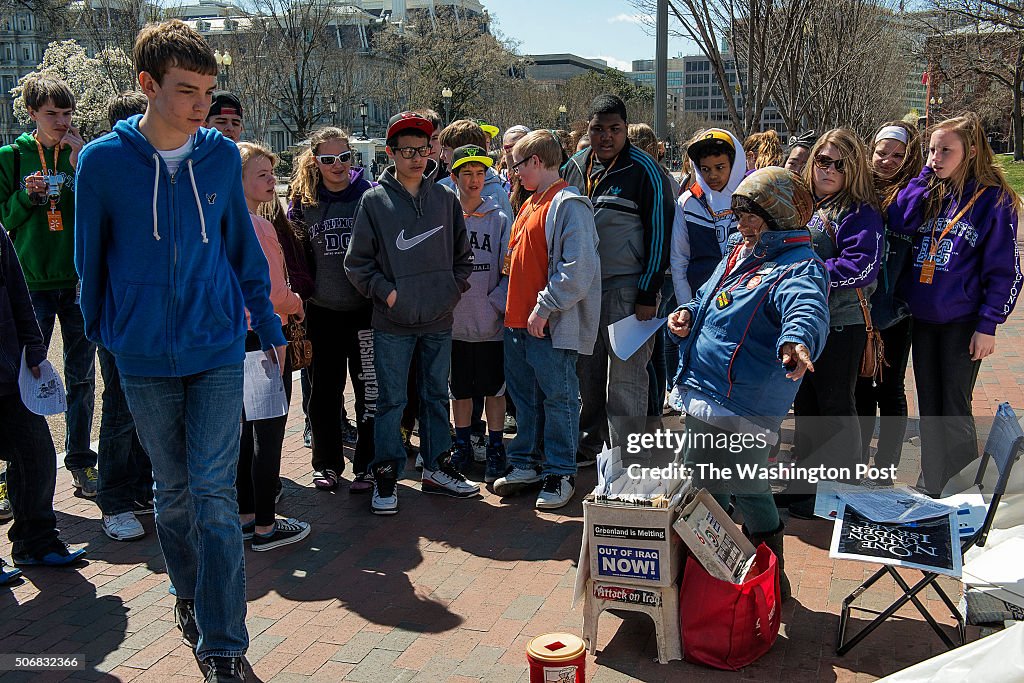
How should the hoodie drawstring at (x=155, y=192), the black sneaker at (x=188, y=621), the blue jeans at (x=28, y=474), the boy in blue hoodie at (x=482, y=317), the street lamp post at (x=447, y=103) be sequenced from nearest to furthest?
the hoodie drawstring at (x=155, y=192)
the black sneaker at (x=188, y=621)
the blue jeans at (x=28, y=474)
the boy in blue hoodie at (x=482, y=317)
the street lamp post at (x=447, y=103)

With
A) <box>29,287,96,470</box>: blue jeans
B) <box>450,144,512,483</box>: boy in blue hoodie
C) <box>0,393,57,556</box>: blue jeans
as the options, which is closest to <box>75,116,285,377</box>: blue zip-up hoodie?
<box>0,393,57,556</box>: blue jeans

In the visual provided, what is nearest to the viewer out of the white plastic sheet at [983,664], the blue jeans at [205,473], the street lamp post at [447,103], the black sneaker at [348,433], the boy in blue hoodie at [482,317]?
the white plastic sheet at [983,664]

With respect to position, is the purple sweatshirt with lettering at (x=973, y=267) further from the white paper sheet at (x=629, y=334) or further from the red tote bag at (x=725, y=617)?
the red tote bag at (x=725, y=617)

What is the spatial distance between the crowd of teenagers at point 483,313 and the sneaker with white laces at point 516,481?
0.01m

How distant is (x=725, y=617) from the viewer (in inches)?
134

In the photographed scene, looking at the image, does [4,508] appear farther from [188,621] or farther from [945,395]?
[945,395]

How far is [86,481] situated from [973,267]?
5167mm

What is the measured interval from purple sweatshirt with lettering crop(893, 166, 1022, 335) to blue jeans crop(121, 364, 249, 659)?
3670mm

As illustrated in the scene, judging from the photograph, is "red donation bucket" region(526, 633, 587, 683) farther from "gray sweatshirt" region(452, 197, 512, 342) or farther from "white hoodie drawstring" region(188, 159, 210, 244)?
"gray sweatshirt" region(452, 197, 512, 342)

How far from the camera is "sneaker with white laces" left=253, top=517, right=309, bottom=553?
474cm

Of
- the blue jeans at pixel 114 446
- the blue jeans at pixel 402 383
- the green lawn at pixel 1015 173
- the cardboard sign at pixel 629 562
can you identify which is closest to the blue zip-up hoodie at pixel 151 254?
the cardboard sign at pixel 629 562

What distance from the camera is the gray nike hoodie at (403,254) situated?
5125mm

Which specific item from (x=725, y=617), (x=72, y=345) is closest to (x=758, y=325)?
(x=725, y=617)

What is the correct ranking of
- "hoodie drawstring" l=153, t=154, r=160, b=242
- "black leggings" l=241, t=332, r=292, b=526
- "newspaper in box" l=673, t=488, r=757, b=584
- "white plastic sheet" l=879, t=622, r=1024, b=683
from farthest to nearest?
1. "black leggings" l=241, t=332, r=292, b=526
2. "newspaper in box" l=673, t=488, r=757, b=584
3. "hoodie drawstring" l=153, t=154, r=160, b=242
4. "white plastic sheet" l=879, t=622, r=1024, b=683
